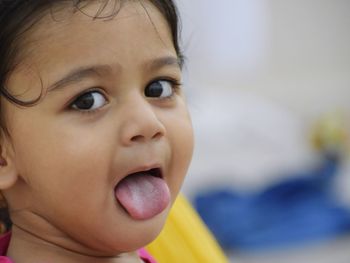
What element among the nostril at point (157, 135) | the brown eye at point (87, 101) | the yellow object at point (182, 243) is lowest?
the yellow object at point (182, 243)

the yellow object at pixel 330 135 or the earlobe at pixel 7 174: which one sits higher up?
the earlobe at pixel 7 174

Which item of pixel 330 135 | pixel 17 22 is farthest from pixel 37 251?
pixel 330 135

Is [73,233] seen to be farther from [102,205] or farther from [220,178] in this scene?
[220,178]

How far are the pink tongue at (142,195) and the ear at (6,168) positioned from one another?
0.36 feet

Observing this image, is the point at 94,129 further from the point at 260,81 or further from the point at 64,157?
the point at 260,81

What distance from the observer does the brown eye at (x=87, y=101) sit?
0.72 metres

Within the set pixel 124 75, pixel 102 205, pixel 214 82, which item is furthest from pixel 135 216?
pixel 214 82

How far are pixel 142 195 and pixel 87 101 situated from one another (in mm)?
106

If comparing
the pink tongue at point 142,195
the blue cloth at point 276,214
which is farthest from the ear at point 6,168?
the blue cloth at point 276,214

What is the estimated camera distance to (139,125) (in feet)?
2.35

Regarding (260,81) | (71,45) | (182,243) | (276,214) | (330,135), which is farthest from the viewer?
(260,81)

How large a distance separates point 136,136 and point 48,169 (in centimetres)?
9

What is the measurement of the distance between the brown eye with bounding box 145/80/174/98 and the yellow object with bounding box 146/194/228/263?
31 cm

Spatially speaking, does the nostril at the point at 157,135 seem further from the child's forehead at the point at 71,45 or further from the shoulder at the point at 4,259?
the shoulder at the point at 4,259
